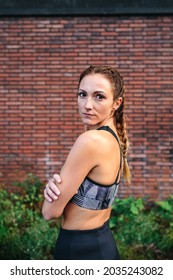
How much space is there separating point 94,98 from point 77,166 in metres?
0.31

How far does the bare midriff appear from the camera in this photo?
2.15m

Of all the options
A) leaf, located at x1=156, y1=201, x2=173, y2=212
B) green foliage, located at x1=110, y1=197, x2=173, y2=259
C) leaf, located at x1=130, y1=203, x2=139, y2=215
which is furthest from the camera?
leaf, located at x1=156, y1=201, x2=173, y2=212

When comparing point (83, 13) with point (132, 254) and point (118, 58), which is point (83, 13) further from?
point (132, 254)

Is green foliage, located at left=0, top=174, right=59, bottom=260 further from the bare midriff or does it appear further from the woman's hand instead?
the woman's hand

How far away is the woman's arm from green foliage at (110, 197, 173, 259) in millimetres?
4006

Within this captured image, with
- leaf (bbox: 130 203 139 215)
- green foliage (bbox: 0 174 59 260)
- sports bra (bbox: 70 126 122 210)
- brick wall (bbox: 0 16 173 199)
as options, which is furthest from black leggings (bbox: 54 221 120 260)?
brick wall (bbox: 0 16 173 199)

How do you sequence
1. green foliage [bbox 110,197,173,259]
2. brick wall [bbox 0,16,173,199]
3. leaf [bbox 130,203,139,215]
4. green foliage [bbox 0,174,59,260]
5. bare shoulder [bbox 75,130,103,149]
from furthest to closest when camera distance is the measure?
brick wall [bbox 0,16,173,199], leaf [bbox 130,203,139,215], green foliage [bbox 110,197,173,259], green foliage [bbox 0,174,59,260], bare shoulder [bbox 75,130,103,149]

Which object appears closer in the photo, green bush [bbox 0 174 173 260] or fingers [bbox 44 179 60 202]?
fingers [bbox 44 179 60 202]

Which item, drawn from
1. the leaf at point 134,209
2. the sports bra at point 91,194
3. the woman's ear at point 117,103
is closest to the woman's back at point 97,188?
the sports bra at point 91,194

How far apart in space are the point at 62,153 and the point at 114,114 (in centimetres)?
525

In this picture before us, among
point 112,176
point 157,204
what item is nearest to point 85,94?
point 112,176

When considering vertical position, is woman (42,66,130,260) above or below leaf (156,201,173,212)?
above

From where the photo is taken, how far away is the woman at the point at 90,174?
208 cm

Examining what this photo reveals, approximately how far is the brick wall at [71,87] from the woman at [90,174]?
17.3 feet
